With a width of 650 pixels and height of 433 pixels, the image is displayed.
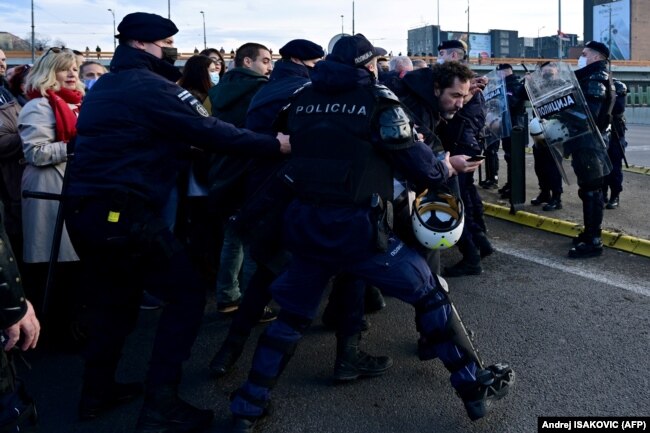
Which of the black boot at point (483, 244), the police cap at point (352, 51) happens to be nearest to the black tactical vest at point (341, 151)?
the police cap at point (352, 51)

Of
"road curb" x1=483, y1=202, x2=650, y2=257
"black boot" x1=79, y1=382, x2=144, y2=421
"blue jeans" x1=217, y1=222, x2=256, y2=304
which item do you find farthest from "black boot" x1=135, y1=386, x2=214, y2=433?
"road curb" x1=483, y1=202, x2=650, y2=257

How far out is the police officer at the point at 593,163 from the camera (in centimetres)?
602

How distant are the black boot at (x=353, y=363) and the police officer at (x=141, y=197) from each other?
82 cm

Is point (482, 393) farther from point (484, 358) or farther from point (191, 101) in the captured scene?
point (191, 101)

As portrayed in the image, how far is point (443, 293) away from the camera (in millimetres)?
3193

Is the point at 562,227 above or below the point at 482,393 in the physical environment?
above

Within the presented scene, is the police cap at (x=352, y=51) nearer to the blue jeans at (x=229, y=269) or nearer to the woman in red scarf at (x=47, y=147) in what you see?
the woman in red scarf at (x=47, y=147)

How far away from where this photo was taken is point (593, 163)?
238 inches

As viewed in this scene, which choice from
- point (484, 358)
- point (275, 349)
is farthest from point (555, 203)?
point (275, 349)

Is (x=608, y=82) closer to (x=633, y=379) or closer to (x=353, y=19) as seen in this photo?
(x=633, y=379)

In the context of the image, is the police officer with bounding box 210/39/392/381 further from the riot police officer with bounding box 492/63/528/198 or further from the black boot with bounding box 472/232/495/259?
the riot police officer with bounding box 492/63/528/198

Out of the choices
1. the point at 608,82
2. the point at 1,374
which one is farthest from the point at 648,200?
the point at 1,374

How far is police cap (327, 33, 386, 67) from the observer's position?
3059mm

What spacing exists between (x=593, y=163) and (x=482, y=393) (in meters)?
3.66
